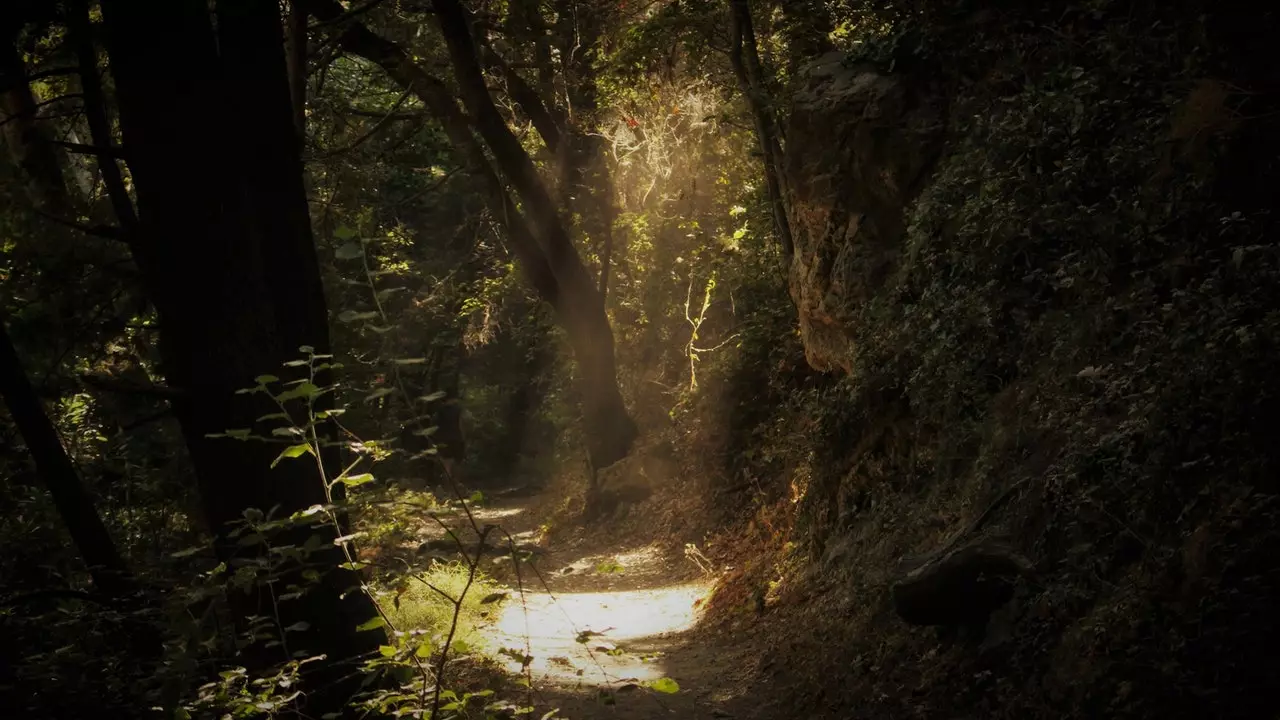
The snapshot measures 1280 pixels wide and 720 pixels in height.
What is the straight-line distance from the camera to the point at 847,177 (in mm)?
10055

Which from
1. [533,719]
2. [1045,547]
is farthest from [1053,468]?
[533,719]

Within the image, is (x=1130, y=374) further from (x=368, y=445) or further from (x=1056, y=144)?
(x=368, y=445)

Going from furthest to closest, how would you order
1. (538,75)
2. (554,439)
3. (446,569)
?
(554,439) < (538,75) < (446,569)

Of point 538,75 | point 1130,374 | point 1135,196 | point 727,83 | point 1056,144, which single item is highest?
point 538,75

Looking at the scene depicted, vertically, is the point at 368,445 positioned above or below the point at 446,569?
above

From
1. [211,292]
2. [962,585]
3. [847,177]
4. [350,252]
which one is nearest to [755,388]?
[847,177]

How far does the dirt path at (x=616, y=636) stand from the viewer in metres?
7.40

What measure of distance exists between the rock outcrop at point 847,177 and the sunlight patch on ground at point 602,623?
3.39 metres

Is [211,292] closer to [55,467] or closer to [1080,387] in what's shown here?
[55,467]

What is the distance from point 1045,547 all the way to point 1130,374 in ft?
3.49

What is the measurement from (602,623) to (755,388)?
15.8ft

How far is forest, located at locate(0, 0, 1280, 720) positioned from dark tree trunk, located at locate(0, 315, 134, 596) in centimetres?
3

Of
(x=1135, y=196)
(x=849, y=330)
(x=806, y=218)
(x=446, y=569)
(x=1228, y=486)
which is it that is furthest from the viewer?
(x=446, y=569)

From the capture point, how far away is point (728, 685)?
8.13 m
